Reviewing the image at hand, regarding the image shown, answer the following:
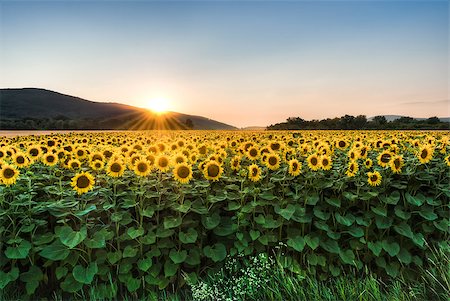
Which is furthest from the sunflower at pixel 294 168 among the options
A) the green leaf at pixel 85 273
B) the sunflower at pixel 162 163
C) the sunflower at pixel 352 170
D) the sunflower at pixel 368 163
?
the green leaf at pixel 85 273

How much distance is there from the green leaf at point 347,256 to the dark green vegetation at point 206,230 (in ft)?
0.05

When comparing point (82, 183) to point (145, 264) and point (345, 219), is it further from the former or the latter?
point (345, 219)

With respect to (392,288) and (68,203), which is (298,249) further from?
(68,203)

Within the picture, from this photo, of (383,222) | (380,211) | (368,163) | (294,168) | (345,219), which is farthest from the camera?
(368,163)

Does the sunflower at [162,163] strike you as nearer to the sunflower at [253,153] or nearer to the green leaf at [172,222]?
the green leaf at [172,222]

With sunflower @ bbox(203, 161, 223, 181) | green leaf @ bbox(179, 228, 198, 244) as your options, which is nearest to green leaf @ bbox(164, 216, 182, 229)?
green leaf @ bbox(179, 228, 198, 244)

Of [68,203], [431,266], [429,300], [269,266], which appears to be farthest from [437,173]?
[68,203]

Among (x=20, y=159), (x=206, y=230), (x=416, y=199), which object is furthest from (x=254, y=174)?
(x=20, y=159)

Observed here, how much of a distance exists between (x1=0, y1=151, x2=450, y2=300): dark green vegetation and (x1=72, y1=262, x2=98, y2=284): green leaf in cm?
1

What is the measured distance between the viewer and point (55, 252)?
4684 millimetres

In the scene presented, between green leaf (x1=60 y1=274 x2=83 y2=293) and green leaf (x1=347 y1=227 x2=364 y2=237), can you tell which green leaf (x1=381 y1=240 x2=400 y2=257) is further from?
green leaf (x1=60 y1=274 x2=83 y2=293)

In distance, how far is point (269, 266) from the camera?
5148 millimetres

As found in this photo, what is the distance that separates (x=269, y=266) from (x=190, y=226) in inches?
46.4

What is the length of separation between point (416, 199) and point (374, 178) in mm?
665
